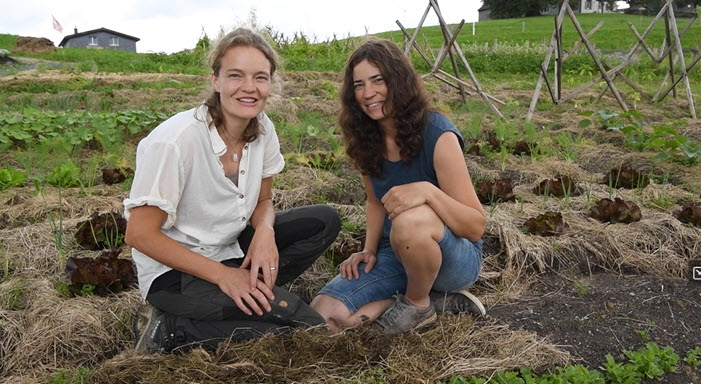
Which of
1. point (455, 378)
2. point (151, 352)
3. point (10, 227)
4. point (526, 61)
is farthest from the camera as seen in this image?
point (526, 61)

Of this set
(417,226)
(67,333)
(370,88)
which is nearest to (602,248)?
(417,226)

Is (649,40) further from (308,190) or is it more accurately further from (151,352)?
(151,352)

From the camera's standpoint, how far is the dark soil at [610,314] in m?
2.50

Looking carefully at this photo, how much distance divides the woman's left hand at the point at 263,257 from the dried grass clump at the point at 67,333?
0.60 m

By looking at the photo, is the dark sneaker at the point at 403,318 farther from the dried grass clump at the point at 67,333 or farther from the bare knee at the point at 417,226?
the dried grass clump at the point at 67,333

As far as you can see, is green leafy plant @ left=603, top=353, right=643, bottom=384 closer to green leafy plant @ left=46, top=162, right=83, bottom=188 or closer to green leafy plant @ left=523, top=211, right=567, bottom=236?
green leafy plant @ left=523, top=211, right=567, bottom=236

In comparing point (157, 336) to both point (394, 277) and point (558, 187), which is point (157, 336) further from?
point (558, 187)

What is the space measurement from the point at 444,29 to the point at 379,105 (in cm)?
537

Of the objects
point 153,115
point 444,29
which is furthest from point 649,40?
point 153,115

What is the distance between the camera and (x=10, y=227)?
12.2 feet

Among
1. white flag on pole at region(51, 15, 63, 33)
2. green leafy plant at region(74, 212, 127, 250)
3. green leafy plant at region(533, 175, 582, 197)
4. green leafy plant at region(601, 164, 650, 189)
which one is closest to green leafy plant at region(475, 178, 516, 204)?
green leafy plant at region(533, 175, 582, 197)

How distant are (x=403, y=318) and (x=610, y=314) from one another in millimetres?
926

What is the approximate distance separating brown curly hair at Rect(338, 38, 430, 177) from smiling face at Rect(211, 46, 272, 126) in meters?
0.43

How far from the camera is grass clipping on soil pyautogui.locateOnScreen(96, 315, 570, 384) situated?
220cm
